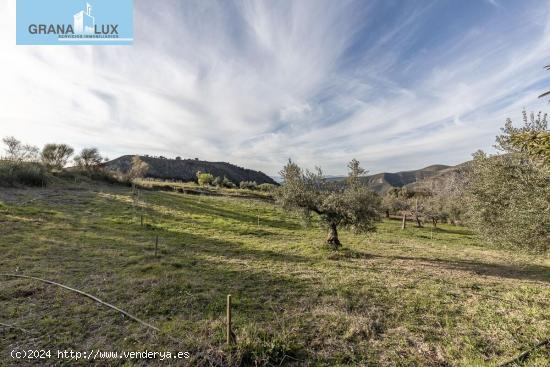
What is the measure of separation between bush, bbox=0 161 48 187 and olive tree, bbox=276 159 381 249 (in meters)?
36.0

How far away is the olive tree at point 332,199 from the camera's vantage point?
49.1 ft

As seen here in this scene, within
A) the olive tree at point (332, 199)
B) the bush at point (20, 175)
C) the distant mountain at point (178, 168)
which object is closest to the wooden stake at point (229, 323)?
the olive tree at point (332, 199)

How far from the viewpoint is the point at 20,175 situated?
31312 millimetres

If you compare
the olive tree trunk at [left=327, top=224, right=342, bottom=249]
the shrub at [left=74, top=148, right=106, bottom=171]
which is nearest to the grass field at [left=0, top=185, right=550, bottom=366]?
the olive tree trunk at [left=327, top=224, right=342, bottom=249]

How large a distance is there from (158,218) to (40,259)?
13144 mm

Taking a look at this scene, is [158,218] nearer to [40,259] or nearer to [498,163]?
[40,259]

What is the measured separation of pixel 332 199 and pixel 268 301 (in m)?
8.36

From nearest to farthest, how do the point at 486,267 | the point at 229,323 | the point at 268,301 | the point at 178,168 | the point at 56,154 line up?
the point at 229,323 < the point at 268,301 < the point at 486,267 < the point at 56,154 < the point at 178,168

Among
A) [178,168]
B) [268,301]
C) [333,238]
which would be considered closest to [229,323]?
[268,301]

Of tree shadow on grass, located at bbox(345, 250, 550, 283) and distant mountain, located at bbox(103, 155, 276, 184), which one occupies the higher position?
distant mountain, located at bbox(103, 155, 276, 184)

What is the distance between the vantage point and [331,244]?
1678 cm

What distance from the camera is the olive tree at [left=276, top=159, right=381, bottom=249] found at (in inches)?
589

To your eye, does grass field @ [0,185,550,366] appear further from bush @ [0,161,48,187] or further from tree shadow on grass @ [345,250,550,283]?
bush @ [0,161,48,187]

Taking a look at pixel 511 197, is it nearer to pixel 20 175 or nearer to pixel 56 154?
pixel 20 175
